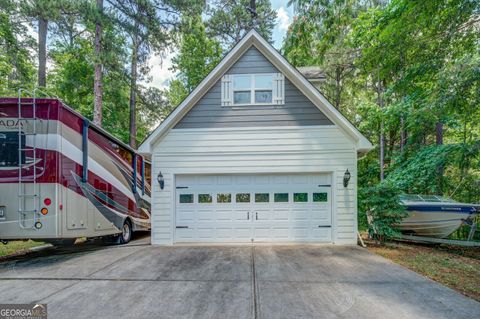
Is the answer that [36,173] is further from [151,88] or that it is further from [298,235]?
[151,88]

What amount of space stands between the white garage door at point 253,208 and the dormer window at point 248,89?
240 cm

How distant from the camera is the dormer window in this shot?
804 centimetres

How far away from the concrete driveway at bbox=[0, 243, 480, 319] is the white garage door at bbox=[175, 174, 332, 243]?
4.34ft

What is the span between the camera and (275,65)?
26.3 ft

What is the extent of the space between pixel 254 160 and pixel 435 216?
6.02 m

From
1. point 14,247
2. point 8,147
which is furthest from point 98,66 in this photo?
point 14,247

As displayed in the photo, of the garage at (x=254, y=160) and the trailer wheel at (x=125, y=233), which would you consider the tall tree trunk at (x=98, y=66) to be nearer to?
the garage at (x=254, y=160)

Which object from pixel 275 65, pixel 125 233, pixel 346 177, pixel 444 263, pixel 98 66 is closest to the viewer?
pixel 444 263

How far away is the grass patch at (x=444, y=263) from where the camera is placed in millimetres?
4684

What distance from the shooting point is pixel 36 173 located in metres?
5.52

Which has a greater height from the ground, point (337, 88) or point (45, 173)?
point (337, 88)

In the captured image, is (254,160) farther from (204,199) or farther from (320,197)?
(320,197)

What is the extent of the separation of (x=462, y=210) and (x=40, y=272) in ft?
37.0

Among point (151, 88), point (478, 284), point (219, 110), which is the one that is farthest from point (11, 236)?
point (151, 88)
